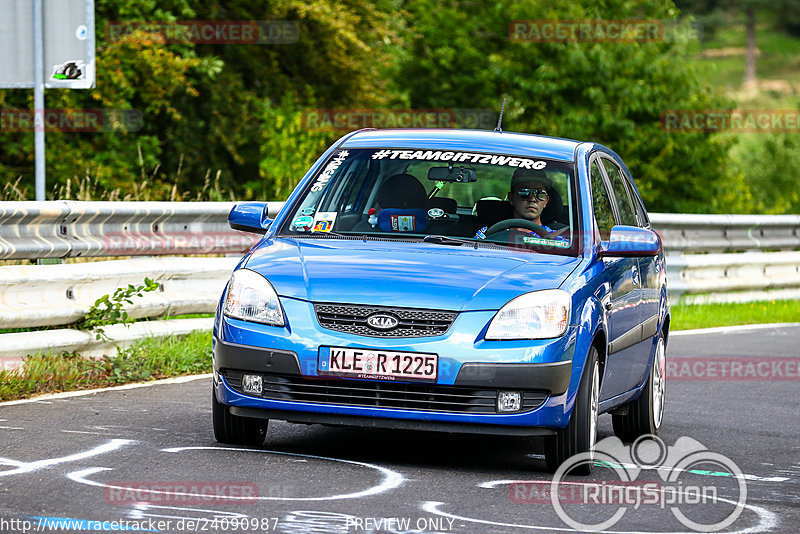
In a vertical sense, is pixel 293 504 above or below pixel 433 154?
below

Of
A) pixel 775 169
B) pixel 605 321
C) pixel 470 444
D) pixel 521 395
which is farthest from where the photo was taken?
pixel 775 169

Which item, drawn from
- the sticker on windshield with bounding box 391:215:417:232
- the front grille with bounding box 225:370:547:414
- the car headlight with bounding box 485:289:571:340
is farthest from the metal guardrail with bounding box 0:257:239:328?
the car headlight with bounding box 485:289:571:340

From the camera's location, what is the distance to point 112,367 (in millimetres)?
9500

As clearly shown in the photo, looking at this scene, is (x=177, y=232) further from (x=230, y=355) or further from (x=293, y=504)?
(x=293, y=504)

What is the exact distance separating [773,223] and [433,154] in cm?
1238

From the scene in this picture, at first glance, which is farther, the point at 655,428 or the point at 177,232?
the point at 177,232

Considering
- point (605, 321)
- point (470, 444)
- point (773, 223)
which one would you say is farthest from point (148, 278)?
point (773, 223)

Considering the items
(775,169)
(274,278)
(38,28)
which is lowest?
(775,169)

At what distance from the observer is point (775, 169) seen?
4759 centimetres

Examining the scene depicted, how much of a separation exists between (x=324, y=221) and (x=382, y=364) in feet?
4.78

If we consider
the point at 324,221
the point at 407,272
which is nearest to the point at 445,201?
the point at 324,221

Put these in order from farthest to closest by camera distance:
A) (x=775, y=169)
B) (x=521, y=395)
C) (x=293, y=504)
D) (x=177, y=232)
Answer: (x=775, y=169) → (x=177, y=232) → (x=521, y=395) → (x=293, y=504)

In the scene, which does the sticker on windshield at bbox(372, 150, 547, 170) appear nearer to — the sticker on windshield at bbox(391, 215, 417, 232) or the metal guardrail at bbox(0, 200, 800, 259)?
the sticker on windshield at bbox(391, 215, 417, 232)

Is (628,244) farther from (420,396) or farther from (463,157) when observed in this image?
(420,396)
